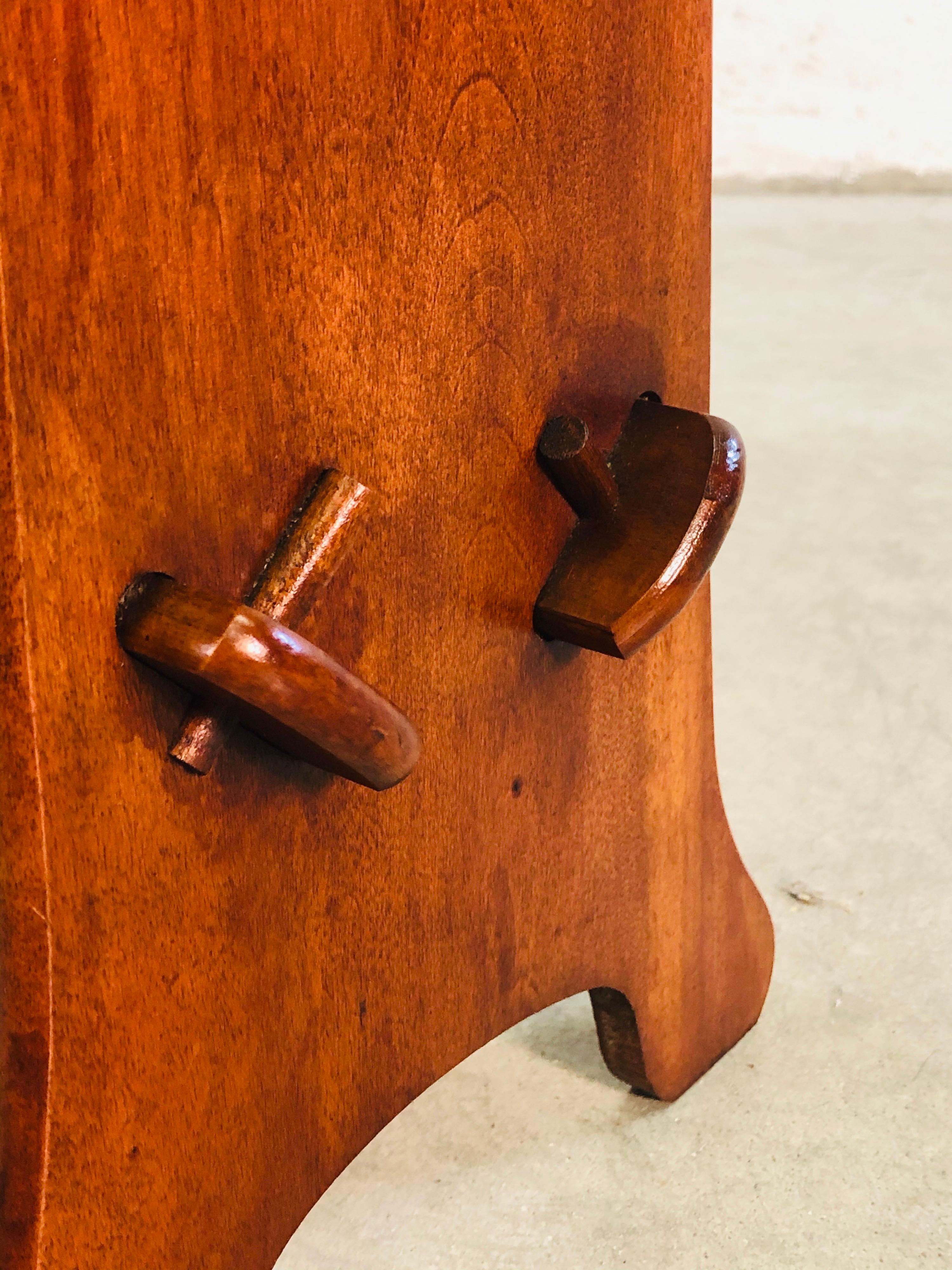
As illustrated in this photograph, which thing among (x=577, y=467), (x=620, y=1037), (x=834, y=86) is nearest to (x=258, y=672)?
(x=577, y=467)

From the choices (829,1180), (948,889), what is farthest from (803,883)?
(829,1180)

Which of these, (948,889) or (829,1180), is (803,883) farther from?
(829,1180)

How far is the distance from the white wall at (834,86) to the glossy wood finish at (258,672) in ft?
6.27

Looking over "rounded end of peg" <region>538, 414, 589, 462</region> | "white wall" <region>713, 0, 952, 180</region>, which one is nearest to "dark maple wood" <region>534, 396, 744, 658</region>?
"rounded end of peg" <region>538, 414, 589, 462</region>

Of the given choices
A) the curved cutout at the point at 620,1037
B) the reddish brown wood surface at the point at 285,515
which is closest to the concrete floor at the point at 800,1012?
the curved cutout at the point at 620,1037

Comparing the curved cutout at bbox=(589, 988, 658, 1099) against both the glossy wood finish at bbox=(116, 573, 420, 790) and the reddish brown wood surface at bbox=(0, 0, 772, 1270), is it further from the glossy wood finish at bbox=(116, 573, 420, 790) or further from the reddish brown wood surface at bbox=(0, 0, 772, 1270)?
the glossy wood finish at bbox=(116, 573, 420, 790)

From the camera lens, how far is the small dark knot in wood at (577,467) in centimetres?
61

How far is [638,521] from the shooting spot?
630 millimetres

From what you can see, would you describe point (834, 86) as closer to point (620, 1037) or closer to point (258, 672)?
point (620, 1037)

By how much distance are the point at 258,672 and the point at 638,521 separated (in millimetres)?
225

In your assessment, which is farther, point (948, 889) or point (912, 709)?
point (912, 709)

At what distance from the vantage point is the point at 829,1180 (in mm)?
810

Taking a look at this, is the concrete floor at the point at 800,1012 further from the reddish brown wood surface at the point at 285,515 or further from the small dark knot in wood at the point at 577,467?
the small dark knot in wood at the point at 577,467

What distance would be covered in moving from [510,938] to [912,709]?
0.78 metres
